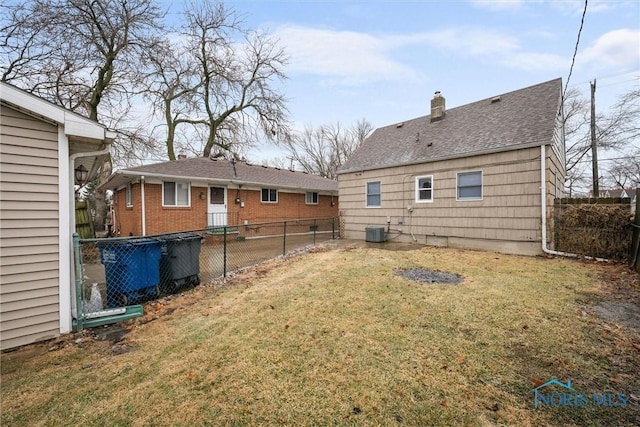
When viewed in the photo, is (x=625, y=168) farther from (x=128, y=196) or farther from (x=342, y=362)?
(x=128, y=196)

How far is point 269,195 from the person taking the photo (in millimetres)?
14742

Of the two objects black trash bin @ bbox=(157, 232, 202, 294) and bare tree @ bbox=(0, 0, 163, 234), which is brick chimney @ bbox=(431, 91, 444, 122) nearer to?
black trash bin @ bbox=(157, 232, 202, 294)

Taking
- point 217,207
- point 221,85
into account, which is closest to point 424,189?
point 217,207

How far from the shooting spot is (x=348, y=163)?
1319cm

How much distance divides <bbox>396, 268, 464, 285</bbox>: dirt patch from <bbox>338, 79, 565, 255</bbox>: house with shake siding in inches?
157

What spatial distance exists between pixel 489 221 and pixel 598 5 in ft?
18.2

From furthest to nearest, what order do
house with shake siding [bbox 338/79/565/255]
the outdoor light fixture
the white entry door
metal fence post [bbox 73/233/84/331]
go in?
the white entry door → house with shake siding [bbox 338/79/565/255] → the outdoor light fixture → metal fence post [bbox 73/233/84/331]

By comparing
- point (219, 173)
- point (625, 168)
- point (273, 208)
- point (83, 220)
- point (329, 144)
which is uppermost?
point (329, 144)

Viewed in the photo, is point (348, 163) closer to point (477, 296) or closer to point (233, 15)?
point (477, 296)

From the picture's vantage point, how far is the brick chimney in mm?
12023

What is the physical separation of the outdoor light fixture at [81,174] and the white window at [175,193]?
4.00 metres

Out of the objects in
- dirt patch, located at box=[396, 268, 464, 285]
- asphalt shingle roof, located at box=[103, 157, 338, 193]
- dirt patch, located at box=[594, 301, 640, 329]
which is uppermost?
asphalt shingle roof, located at box=[103, 157, 338, 193]

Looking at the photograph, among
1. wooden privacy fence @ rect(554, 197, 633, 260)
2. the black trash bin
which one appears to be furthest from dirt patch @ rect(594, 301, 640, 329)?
the black trash bin

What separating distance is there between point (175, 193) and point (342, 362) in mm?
11288
